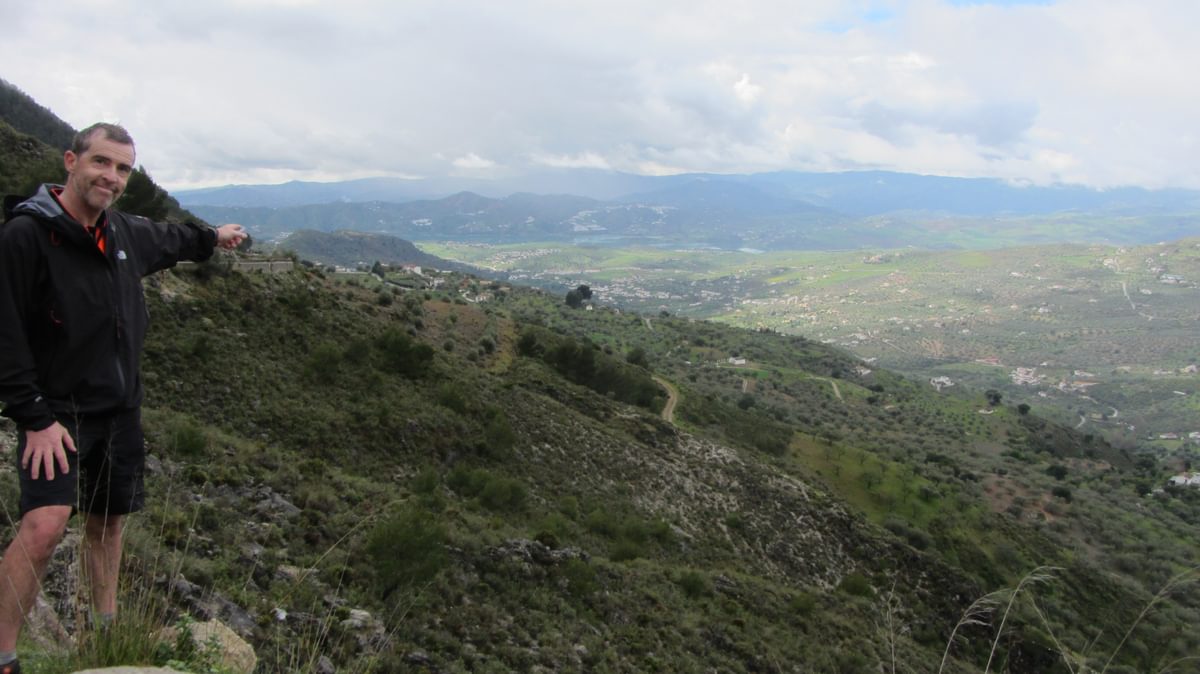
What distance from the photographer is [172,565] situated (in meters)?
5.49

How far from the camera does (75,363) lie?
3031 mm

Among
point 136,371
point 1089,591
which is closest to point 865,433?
point 1089,591

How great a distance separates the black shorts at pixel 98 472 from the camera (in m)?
2.90

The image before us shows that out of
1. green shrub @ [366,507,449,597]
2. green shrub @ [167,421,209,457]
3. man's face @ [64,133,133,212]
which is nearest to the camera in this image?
man's face @ [64,133,133,212]

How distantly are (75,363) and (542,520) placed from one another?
41.2ft

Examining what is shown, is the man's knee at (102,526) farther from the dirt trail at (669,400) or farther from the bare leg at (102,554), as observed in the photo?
the dirt trail at (669,400)

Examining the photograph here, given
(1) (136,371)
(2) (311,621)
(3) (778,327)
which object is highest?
(1) (136,371)

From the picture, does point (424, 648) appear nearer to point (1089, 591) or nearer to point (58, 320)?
point (58, 320)

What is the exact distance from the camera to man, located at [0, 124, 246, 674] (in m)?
2.80

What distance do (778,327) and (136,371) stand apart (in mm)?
170008

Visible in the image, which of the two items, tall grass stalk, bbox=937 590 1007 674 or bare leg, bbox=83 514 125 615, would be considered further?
bare leg, bbox=83 514 125 615

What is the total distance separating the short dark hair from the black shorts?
1370mm

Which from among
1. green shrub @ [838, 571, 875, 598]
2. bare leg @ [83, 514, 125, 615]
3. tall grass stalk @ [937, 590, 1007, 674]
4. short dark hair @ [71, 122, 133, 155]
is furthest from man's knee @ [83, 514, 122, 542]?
green shrub @ [838, 571, 875, 598]

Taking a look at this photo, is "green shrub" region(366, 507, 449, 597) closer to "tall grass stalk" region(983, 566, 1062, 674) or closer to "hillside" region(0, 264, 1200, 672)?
"hillside" region(0, 264, 1200, 672)
